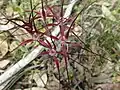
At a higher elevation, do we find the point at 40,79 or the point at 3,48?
the point at 3,48

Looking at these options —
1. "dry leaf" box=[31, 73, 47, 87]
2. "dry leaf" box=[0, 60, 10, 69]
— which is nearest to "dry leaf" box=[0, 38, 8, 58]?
"dry leaf" box=[0, 60, 10, 69]

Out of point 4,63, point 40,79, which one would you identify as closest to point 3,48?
point 4,63

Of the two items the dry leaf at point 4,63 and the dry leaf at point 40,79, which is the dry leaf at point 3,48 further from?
the dry leaf at point 40,79

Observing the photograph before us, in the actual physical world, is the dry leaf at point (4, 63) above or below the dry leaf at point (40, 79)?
above

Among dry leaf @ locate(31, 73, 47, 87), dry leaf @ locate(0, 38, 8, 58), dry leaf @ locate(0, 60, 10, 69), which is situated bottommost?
dry leaf @ locate(31, 73, 47, 87)

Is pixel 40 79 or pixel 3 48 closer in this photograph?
Answer: pixel 40 79

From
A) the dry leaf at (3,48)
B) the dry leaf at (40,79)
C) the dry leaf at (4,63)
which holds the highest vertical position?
the dry leaf at (3,48)

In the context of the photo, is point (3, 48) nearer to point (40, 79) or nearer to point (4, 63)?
point (4, 63)

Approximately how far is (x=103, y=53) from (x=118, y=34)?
0.49 feet

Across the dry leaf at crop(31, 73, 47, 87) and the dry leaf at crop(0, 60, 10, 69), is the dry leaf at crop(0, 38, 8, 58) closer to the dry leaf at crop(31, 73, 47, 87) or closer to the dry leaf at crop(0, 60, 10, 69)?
the dry leaf at crop(0, 60, 10, 69)

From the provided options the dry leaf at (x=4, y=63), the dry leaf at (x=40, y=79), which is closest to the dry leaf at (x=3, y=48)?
the dry leaf at (x=4, y=63)

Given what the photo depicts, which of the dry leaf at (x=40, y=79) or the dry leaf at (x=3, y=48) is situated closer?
the dry leaf at (x=40, y=79)

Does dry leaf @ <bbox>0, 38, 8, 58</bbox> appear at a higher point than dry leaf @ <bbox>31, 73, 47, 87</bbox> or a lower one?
higher

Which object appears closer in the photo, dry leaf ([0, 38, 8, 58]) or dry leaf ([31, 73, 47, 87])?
dry leaf ([31, 73, 47, 87])
